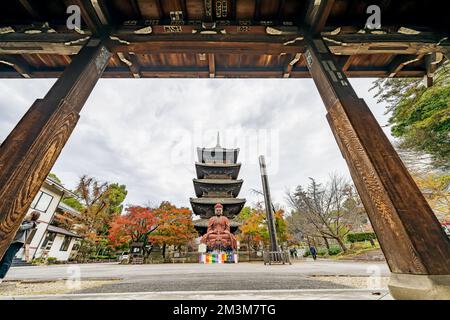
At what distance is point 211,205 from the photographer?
1988cm

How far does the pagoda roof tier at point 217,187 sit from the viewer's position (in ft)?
69.4

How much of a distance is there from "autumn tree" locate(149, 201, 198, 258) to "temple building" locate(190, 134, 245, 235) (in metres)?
1.32

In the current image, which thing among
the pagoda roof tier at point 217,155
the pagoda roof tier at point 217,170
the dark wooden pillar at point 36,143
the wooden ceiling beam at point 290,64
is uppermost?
the pagoda roof tier at point 217,155

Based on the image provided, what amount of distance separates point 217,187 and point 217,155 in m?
4.75

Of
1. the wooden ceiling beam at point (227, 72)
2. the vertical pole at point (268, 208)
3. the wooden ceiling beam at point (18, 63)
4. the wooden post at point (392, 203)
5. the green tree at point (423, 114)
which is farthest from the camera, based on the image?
the vertical pole at point (268, 208)

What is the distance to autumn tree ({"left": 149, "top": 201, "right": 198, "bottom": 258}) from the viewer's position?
1699 cm

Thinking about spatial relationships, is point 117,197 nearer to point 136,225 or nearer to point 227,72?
point 136,225

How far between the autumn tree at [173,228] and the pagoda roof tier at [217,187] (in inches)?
149

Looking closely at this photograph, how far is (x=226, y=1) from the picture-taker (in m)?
2.56

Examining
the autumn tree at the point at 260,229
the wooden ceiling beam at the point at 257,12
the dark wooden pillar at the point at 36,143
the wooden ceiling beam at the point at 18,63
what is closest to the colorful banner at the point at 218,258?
the autumn tree at the point at 260,229

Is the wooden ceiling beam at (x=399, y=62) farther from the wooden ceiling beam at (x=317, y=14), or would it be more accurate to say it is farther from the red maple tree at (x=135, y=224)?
the red maple tree at (x=135, y=224)

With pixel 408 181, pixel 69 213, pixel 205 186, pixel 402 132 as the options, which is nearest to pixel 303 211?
pixel 205 186

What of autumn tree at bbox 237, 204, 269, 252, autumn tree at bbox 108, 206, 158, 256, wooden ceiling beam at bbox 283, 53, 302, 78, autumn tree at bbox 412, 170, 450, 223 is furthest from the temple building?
wooden ceiling beam at bbox 283, 53, 302, 78
